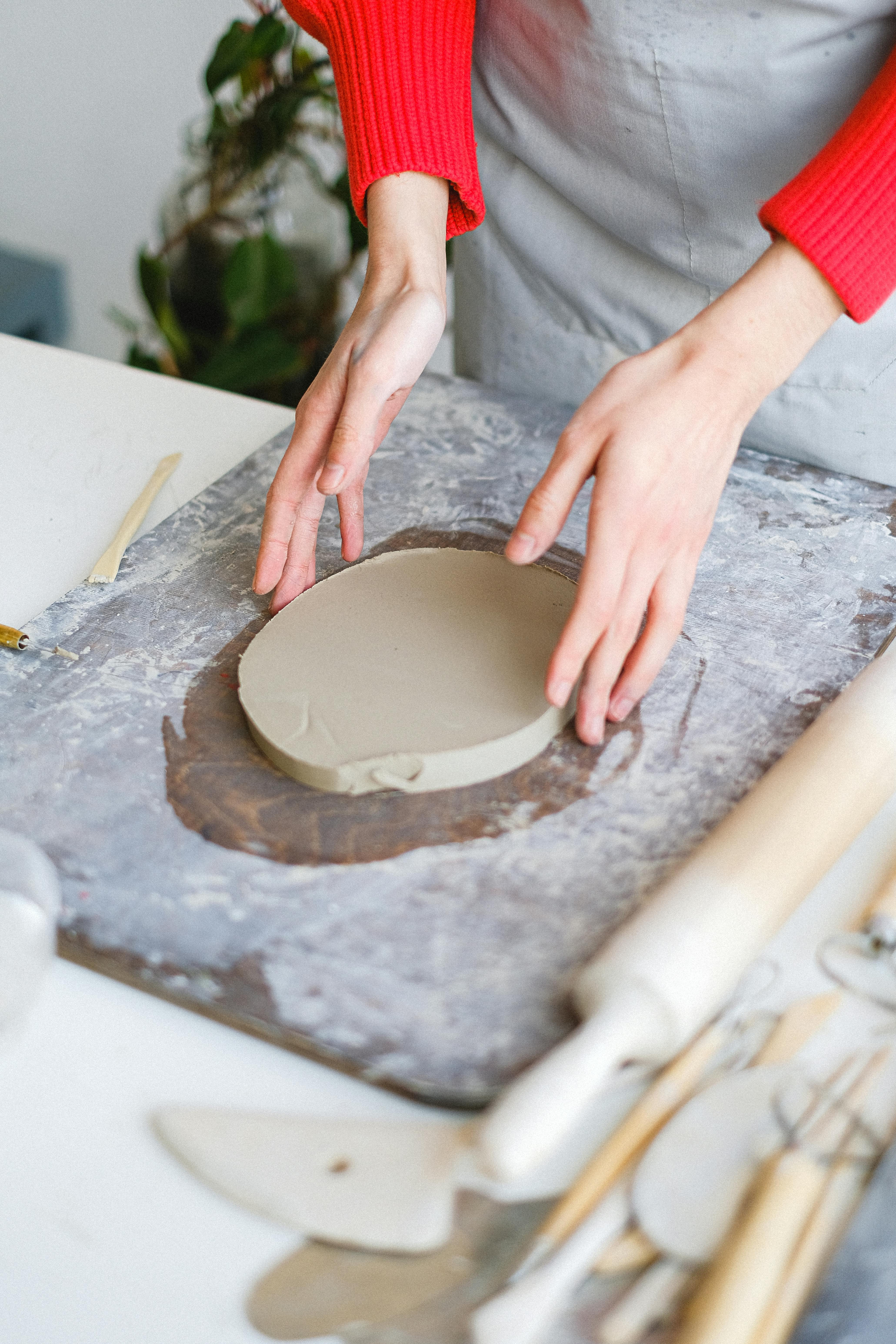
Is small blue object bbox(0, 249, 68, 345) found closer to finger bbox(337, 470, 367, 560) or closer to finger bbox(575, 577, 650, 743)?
finger bbox(337, 470, 367, 560)

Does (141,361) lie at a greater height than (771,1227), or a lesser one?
lesser

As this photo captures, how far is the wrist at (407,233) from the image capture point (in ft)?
3.81

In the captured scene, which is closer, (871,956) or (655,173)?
(871,956)

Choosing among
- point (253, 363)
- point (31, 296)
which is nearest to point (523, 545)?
point (253, 363)

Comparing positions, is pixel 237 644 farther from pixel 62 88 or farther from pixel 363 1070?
pixel 62 88

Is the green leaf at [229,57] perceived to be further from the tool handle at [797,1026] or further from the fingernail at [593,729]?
the tool handle at [797,1026]

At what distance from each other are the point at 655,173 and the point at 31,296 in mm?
2239

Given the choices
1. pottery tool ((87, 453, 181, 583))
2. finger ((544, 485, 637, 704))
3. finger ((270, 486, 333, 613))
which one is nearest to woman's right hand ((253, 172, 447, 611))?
finger ((270, 486, 333, 613))

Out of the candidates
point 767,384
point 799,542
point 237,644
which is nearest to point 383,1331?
point 237,644

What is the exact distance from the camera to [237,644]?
3.59 feet

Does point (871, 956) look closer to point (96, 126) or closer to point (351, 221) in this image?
point (351, 221)

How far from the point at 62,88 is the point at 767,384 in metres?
2.57

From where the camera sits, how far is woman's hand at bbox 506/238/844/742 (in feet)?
2.88

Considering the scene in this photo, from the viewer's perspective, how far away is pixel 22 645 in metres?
1.08
